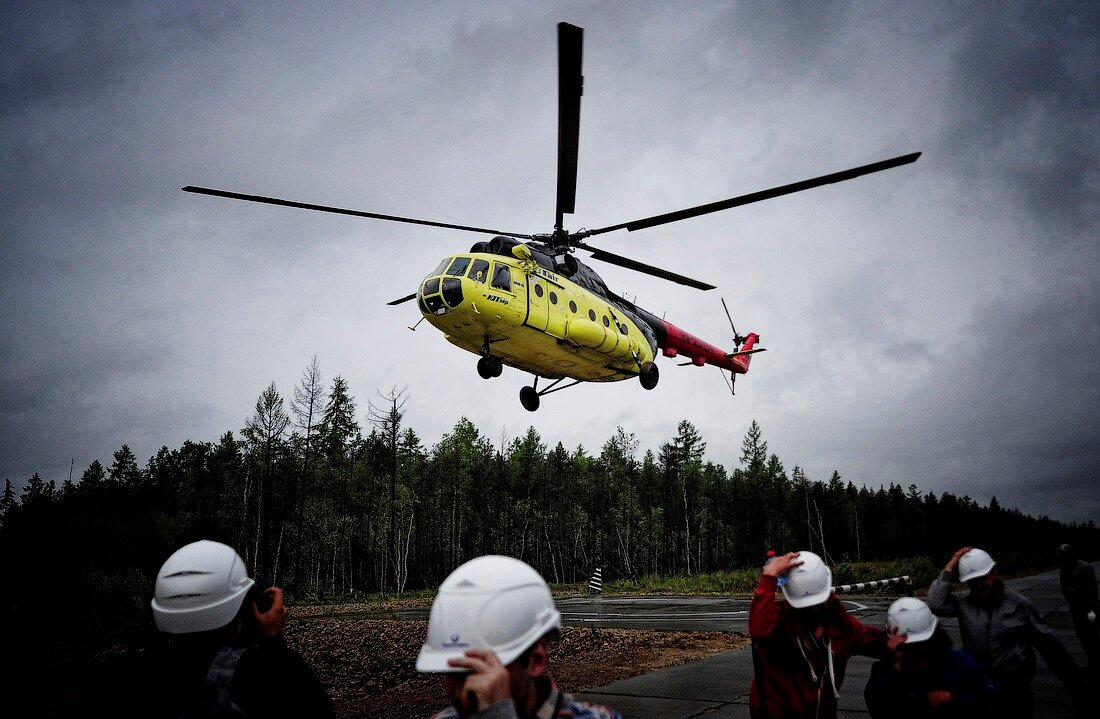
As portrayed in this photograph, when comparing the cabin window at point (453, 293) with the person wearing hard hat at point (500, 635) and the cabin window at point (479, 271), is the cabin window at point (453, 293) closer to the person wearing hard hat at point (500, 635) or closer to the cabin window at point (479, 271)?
the cabin window at point (479, 271)

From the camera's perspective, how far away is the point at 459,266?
1224 cm

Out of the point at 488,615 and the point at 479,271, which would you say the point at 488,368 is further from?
the point at 488,615

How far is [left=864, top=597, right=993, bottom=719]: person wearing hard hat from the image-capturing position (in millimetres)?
3391

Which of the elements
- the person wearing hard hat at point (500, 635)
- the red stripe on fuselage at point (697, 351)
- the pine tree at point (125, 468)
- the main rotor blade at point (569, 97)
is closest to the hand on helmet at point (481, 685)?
the person wearing hard hat at point (500, 635)

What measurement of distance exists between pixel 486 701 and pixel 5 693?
13.1 feet

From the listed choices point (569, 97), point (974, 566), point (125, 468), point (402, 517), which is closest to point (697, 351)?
point (569, 97)

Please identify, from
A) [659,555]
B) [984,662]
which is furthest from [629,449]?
[984,662]

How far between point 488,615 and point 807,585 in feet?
7.22

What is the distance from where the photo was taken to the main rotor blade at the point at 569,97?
29.3 ft

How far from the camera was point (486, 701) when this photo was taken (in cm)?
145

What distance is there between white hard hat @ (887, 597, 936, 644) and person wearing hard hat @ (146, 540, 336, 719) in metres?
2.91

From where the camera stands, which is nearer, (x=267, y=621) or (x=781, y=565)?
(x=267, y=621)

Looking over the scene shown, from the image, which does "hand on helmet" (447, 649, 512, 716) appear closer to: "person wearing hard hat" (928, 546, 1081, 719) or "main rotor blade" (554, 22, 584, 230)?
"person wearing hard hat" (928, 546, 1081, 719)

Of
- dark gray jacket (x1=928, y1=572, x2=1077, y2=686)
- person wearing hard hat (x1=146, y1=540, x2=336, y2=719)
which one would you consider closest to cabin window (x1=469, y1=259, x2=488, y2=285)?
dark gray jacket (x1=928, y1=572, x2=1077, y2=686)
